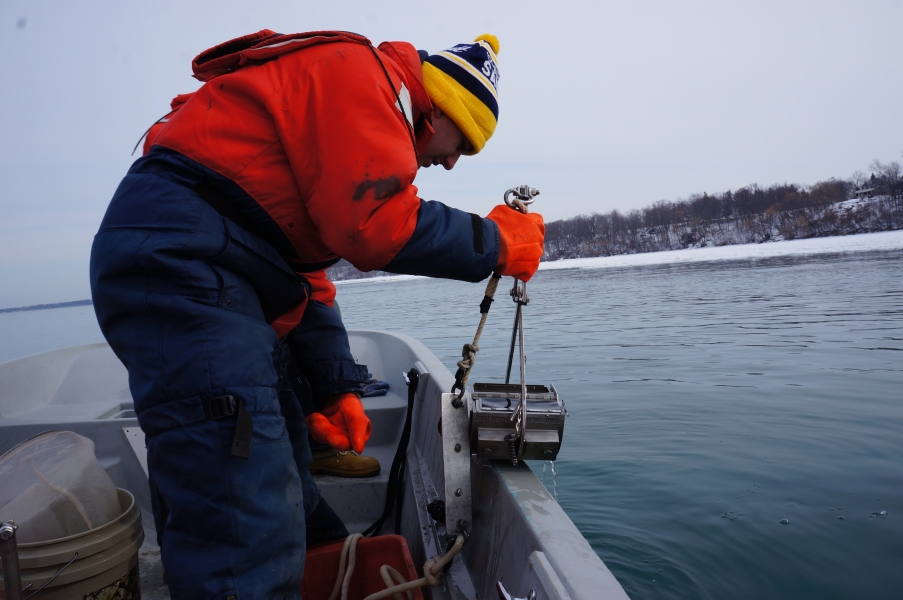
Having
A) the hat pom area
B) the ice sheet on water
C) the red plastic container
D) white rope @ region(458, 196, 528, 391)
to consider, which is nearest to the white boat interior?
the red plastic container

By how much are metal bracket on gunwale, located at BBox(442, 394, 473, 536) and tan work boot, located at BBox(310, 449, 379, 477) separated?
3.29 feet

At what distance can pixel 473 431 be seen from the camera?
1846 millimetres

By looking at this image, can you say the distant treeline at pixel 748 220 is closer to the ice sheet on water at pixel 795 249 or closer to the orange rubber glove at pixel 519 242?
the ice sheet on water at pixel 795 249

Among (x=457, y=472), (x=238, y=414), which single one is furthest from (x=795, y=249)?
(x=238, y=414)

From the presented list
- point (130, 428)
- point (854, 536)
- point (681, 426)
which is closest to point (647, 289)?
point (681, 426)

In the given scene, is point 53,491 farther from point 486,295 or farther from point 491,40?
point 491,40

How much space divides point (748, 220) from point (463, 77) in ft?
270

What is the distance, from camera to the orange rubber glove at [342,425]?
7.52 ft

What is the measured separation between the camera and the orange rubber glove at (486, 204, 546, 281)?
63.6 inches

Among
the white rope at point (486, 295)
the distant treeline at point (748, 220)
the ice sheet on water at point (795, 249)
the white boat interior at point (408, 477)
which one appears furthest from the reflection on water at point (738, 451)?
the distant treeline at point (748, 220)

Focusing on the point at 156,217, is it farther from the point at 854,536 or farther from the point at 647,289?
the point at 647,289

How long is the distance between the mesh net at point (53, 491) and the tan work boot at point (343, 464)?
3.99 ft

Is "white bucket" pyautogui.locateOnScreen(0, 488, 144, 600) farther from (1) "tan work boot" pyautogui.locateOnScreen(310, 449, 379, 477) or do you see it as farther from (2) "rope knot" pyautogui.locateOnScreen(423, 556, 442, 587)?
(1) "tan work boot" pyautogui.locateOnScreen(310, 449, 379, 477)

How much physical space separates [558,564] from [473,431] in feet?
2.03
